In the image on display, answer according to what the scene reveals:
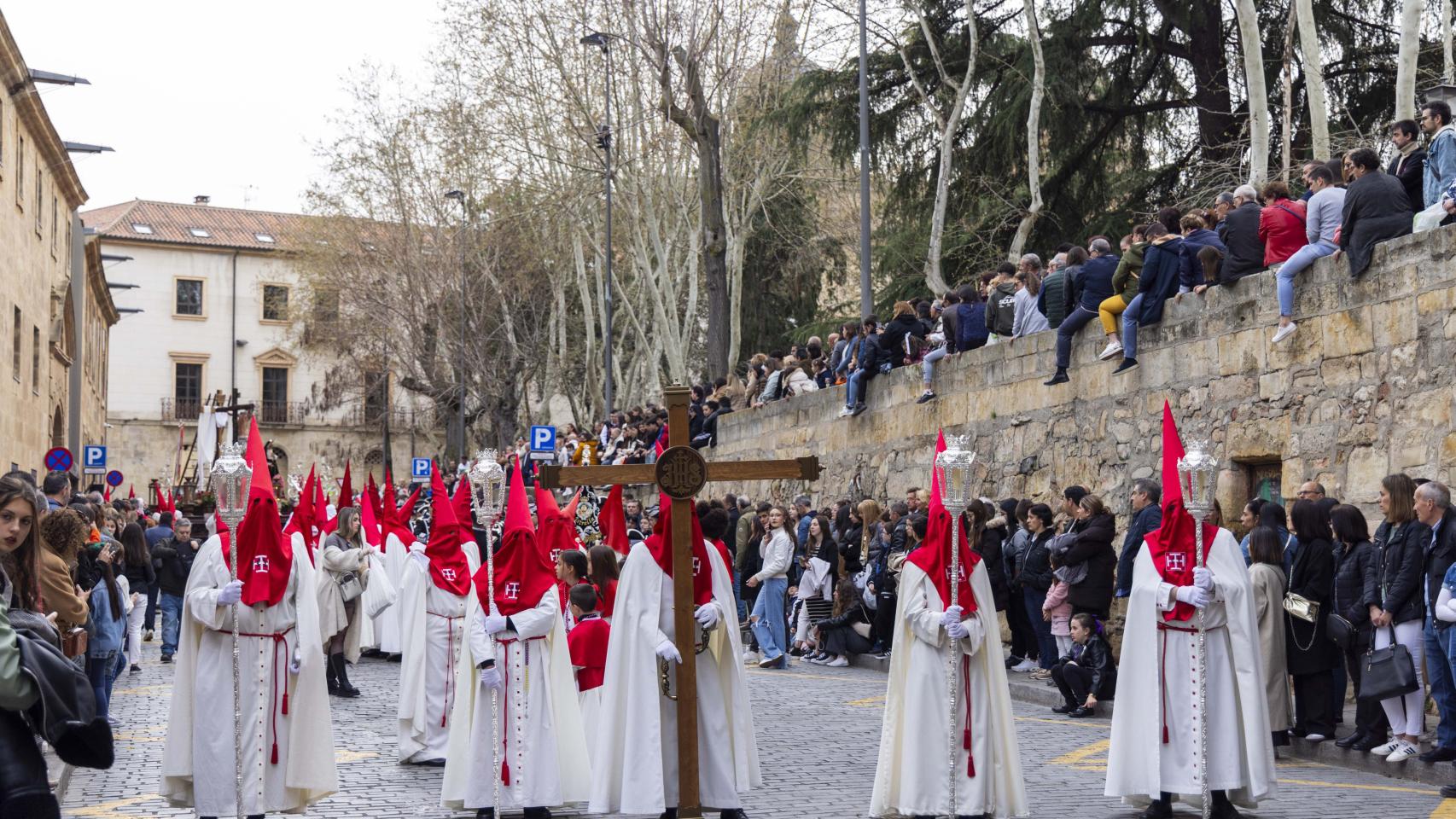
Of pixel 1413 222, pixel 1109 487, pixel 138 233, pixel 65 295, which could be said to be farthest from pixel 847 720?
pixel 138 233

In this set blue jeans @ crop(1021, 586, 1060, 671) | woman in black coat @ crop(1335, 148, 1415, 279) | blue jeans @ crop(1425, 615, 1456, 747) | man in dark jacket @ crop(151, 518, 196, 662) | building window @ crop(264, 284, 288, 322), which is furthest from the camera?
building window @ crop(264, 284, 288, 322)

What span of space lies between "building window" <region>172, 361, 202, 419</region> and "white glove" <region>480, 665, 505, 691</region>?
224 ft

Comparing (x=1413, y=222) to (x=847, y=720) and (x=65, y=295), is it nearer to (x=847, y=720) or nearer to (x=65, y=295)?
(x=847, y=720)

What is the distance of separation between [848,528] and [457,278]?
30.7m

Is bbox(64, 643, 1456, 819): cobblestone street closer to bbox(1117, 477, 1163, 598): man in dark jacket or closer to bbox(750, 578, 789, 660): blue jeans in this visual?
bbox(1117, 477, 1163, 598): man in dark jacket

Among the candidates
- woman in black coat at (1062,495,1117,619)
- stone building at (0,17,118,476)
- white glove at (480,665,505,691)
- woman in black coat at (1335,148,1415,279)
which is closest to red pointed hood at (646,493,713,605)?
white glove at (480,665,505,691)

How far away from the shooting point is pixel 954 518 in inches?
326

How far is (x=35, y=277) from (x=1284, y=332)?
2950cm

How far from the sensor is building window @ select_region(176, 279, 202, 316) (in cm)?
7469

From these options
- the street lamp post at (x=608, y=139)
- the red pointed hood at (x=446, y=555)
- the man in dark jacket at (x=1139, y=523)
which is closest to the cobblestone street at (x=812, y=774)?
the man in dark jacket at (x=1139, y=523)

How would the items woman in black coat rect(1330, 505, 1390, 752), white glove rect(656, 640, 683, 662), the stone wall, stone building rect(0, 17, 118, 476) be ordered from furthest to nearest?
stone building rect(0, 17, 118, 476) → the stone wall → woman in black coat rect(1330, 505, 1390, 752) → white glove rect(656, 640, 683, 662)

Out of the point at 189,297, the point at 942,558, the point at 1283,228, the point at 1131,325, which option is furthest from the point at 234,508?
the point at 189,297

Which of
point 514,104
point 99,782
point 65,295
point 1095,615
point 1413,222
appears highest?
point 514,104

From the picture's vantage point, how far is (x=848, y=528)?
18469mm
